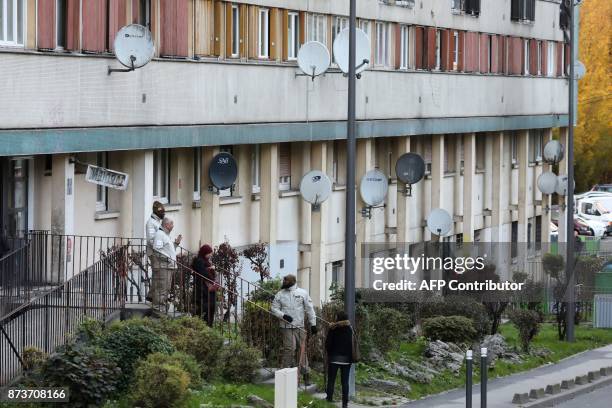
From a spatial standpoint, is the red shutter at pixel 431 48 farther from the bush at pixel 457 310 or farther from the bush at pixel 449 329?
the bush at pixel 449 329

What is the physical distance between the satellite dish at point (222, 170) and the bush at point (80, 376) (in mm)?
15230

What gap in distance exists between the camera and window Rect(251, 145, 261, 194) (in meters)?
38.7

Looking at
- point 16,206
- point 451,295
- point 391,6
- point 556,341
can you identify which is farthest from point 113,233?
point 391,6

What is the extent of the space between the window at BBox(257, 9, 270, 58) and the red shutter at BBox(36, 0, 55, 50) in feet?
34.5

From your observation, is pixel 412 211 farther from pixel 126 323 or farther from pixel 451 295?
pixel 126 323

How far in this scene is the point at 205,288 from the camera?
25.9 metres

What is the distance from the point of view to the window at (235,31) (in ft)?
121

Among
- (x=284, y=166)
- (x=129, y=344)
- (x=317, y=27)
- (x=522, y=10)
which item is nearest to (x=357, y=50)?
(x=284, y=166)

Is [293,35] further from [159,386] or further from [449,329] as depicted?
[159,386]

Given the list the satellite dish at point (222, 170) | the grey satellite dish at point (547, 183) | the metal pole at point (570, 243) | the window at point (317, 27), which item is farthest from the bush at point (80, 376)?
the grey satellite dish at point (547, 183)

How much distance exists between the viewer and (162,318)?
24.1 meters

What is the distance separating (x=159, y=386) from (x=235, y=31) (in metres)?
17.8

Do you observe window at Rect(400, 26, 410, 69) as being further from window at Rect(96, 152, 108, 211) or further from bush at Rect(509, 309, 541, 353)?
window at Rect(96, 152, 108, 211)

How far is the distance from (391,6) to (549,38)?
686 inches
